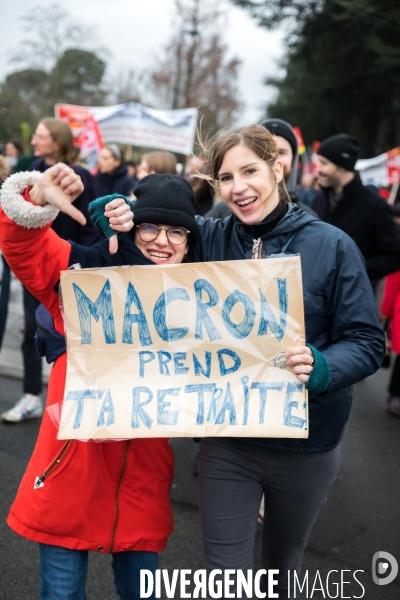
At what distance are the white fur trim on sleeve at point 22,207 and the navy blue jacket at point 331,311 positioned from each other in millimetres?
717

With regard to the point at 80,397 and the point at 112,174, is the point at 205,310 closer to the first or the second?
the point at 80,397

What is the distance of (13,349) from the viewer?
6223 millimetres

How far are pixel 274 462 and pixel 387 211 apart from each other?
106 inches

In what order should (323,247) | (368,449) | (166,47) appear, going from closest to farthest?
(323,247) < (368,449) < (166,47)

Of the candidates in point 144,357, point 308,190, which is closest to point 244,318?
point 144,357

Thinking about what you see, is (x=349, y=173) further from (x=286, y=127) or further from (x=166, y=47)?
(x=166, y=47)

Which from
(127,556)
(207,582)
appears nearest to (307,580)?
(207,582)

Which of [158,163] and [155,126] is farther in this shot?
[155,126]

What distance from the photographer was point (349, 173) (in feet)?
14.6

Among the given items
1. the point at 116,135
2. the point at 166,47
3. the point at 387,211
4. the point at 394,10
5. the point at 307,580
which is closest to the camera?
the point at 307,580

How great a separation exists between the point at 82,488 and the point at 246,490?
55 centimetres

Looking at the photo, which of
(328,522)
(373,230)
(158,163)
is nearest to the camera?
(328,522)

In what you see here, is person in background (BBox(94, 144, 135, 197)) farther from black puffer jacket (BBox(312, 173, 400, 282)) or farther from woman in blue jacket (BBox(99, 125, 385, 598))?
woman in blue jacket (BBox(99, 125, 385, 598))

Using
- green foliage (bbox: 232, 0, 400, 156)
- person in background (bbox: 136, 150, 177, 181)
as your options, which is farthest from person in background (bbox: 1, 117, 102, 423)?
green foliage (bbox: 232, 0, 400, 156)
